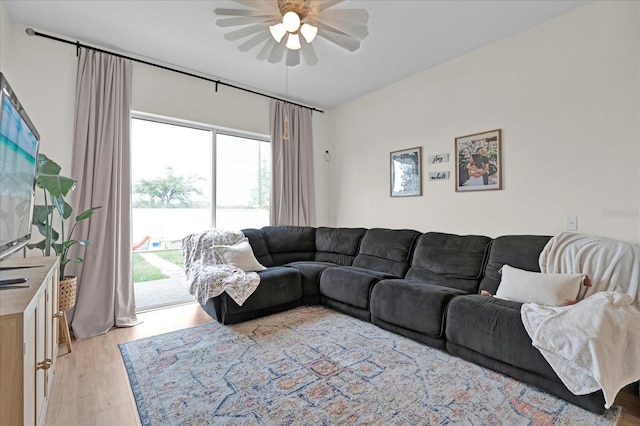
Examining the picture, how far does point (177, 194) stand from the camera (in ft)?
12.2

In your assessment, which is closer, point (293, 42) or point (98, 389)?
point (98, 389)


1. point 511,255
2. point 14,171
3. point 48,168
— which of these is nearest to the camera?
point 14,171

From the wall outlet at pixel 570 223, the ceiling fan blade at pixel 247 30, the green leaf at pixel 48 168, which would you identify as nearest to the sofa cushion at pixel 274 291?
the green leaf at pixel 48 168

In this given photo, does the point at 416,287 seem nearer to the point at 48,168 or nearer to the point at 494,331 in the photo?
the point at 494,331

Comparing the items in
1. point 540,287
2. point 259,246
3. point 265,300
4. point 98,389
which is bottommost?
point 98,389

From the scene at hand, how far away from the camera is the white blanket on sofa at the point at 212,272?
9.31 ft

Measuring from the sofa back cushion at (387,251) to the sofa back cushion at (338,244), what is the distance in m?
0.11

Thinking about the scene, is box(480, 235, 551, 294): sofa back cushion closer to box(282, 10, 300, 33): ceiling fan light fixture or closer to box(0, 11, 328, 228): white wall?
box(282, 10, 300, 33): ceiling fan light fixture

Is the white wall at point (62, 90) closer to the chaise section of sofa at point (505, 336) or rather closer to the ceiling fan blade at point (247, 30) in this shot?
the ceiling fan blade at point (247, 30)

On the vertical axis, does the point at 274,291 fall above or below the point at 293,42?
below

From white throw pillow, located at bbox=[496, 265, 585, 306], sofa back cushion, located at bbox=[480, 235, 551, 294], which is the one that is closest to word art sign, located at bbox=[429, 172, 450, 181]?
sofa back cushion, located at bbox=[480, 235, 551, 294]

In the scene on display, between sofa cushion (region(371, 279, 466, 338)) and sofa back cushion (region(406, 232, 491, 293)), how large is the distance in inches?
12.2

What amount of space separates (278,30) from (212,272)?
216 cm

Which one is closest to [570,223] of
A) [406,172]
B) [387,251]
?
[387,251]
